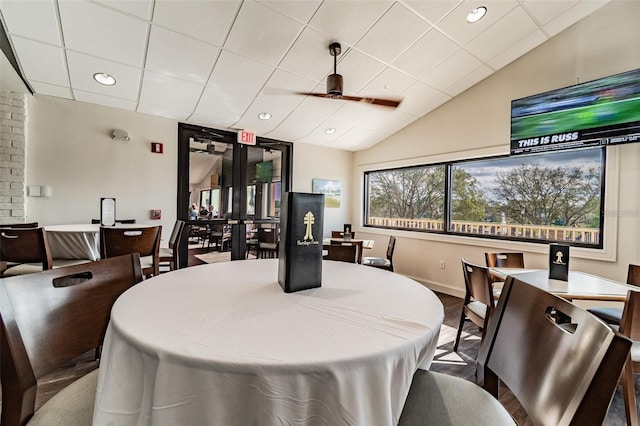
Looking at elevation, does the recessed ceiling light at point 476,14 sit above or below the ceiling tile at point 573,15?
below

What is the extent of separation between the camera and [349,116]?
4.22 meters


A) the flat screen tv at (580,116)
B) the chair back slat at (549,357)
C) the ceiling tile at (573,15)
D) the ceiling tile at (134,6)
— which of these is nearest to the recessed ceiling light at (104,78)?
the ceiling tile at (134,6)

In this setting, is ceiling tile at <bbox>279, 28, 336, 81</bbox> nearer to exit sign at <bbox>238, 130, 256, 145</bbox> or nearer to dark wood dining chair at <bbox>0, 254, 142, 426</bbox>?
exit sign at <bbox>238, 130, 256, 145</bbox>

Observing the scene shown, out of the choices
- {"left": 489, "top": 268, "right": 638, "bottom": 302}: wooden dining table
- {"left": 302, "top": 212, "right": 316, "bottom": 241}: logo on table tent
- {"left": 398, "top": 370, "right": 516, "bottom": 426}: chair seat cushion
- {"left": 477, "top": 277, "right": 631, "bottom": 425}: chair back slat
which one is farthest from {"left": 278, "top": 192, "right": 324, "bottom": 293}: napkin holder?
{"left": 489, "top": 268, "right": 638, "bottom": 302}: wooden dining table

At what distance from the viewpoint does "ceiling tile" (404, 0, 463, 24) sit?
2492 millimetres

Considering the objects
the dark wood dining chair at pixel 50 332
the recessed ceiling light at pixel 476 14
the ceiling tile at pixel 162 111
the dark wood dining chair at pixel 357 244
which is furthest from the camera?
the dark wood dining chair at pixel 357 244

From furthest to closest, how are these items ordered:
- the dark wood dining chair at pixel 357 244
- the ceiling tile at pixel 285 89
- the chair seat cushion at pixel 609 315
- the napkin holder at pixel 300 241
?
the dark wood dining chair at pixel 357 244, the ceiling tile at pixel 285 89, the chair seat cushion at pixel 609 315, the napkin holder at pixel 300 241

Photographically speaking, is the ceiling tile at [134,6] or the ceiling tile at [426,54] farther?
the ceiling tile at [426,54]

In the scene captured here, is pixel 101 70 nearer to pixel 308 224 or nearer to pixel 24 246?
pixel 24 246

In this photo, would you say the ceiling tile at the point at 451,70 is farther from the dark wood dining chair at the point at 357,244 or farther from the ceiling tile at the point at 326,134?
the dark wood dining chair at the point at 357,244

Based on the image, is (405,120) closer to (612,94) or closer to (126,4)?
(612,94)

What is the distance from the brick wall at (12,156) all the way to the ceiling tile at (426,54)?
13.1 feet

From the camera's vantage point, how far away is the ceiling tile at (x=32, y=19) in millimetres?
2121

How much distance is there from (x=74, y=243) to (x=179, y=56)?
1.95m
